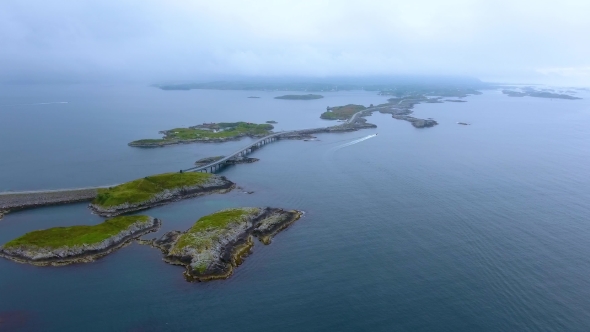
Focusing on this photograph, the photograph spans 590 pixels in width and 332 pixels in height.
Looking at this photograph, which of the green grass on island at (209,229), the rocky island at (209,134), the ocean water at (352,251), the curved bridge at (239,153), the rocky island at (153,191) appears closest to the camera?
the ocean water at (352,251)

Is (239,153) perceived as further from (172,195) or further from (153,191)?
(153,191)

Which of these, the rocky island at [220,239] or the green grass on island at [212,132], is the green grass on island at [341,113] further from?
the rocky island at [220,239]

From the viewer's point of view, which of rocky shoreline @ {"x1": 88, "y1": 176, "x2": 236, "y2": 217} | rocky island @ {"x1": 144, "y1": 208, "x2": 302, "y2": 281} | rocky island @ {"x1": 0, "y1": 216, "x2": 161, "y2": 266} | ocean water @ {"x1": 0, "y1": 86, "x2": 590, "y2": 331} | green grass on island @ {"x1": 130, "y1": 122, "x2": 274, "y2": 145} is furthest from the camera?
green grass on island @ {"x1": 130, "y1": 122, "x2": 274, "y2": 145}

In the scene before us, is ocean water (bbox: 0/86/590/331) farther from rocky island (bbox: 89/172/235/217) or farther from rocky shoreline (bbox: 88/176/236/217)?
rocky island (bbox: 89/172/235/217)

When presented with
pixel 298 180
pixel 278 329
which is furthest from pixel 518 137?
pixel 278 329

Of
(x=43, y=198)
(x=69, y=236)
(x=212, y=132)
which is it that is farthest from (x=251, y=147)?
(x=69, y=236)

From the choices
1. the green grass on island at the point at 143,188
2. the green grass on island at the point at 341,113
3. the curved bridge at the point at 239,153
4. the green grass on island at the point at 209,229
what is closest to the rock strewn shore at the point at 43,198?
the green grass on island at the point at 143,188

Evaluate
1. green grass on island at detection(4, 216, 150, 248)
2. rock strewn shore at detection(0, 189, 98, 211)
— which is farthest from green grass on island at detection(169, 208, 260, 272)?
rock strewn shore at detection(0, 189, 98, 211)
